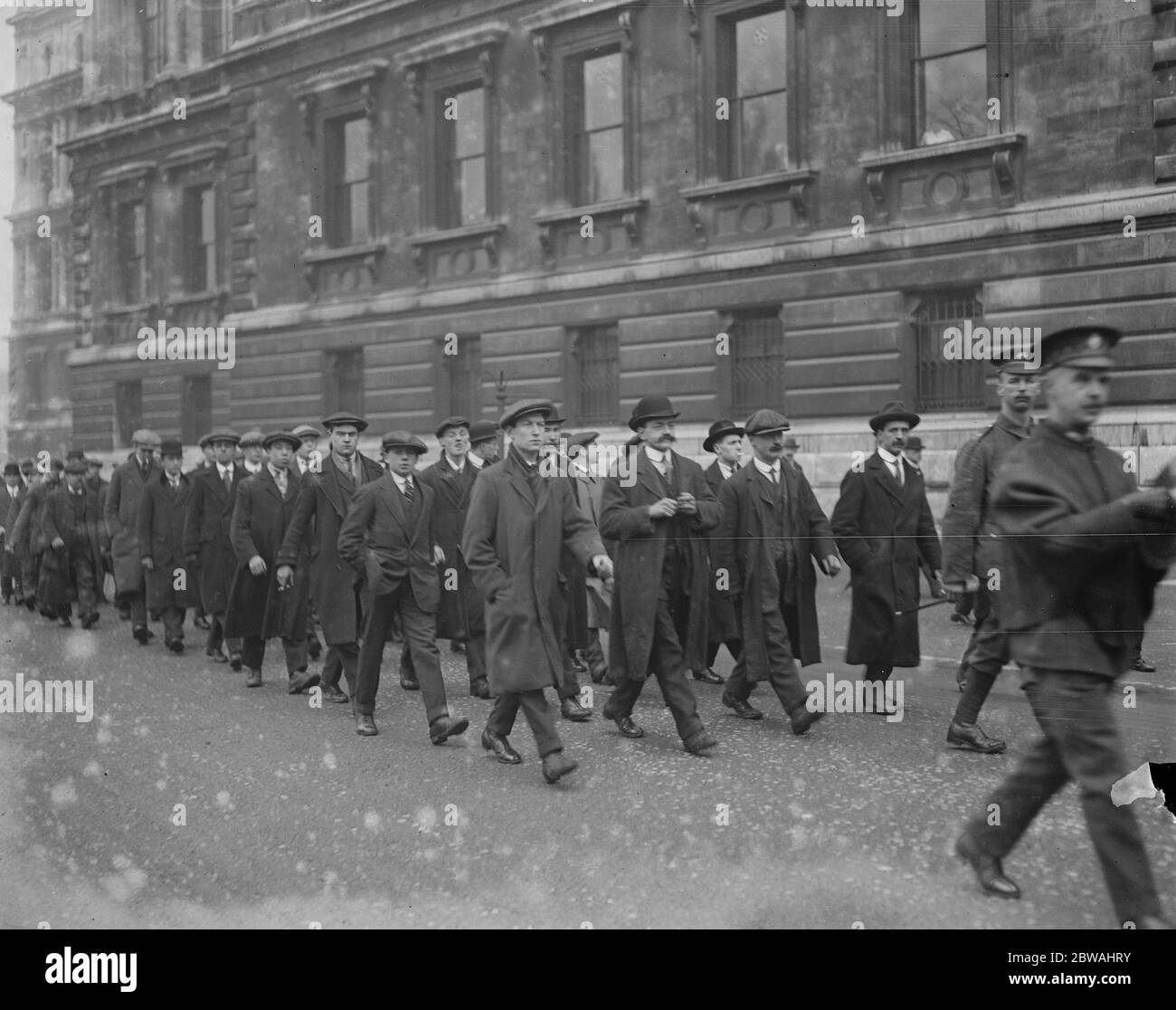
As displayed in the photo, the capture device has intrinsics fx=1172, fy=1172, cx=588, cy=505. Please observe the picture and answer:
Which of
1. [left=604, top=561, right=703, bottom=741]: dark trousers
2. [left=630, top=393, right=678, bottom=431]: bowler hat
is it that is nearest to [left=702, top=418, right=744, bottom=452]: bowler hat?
[left=630, top=393, right=678, bottom=431]: bowler hat

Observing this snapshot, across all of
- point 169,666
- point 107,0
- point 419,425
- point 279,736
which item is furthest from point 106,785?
point 419,425

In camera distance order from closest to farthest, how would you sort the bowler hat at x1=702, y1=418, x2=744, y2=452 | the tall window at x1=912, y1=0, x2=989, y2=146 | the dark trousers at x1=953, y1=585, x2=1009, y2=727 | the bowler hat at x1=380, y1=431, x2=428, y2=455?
the dark trousers at x1=953, y1=585, x2=1009, y2=727 < the bowler hat at x1=380, y1=431, x2=428, y2=455 < the tall window at x1=912, y1=0, x2=989, y2=146 < the bowler hat at x1=702, y1=418, x2=744, y2=452

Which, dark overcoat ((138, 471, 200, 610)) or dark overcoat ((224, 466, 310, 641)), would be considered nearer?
dark overcoat ((224, 466, 310, 641))

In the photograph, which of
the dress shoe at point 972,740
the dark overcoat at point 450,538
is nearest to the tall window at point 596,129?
the dark overcoat at point 450,538

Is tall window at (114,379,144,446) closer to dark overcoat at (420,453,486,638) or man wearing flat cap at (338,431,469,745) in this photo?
dark overcoat at (420,453,486,638)

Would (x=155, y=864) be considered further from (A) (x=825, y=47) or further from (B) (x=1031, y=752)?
(A) (x=825, y=47)

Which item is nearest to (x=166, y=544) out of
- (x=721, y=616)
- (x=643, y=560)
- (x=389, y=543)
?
(x=389, y=543)

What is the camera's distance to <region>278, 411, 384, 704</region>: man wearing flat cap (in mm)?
8266

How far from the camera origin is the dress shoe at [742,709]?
739cm

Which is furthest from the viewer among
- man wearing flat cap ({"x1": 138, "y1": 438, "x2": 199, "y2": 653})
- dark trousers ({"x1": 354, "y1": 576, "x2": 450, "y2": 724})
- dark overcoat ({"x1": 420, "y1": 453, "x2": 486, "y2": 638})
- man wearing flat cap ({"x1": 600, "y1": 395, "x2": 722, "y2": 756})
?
man wearing flat cap ({"x1": 138, "y1": 438, "x2": 199, "y2": 653})

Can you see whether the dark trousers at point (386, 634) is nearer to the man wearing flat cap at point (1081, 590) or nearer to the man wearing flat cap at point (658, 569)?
the man wearing flat cap at point (658, 569)

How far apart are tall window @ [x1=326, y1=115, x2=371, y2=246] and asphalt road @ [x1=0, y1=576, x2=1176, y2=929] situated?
490 cm

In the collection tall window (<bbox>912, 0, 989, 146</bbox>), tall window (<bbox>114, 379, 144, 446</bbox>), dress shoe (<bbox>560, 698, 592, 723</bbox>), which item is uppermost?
tall window (<bbox>912, 0, 989, 146</bbox>)

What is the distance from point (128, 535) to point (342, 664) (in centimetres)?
435
